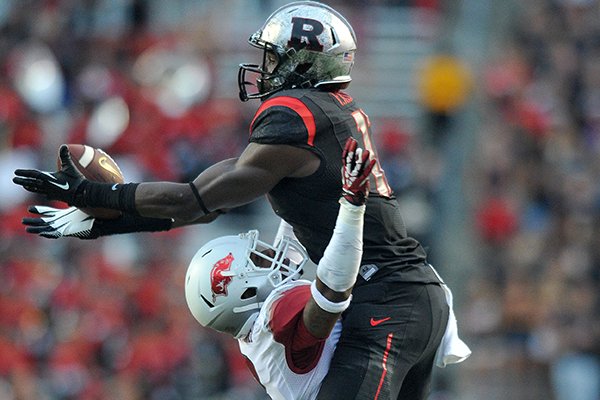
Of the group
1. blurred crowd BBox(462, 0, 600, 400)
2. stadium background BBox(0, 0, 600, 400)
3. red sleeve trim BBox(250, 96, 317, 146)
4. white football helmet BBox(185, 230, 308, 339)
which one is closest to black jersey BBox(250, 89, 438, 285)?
red sleeve trim BBox(250, 96, 317, 146)

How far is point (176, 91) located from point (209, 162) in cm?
135

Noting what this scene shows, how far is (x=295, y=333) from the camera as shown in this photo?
209 inches

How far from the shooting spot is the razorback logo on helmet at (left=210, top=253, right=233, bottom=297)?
18.0ft

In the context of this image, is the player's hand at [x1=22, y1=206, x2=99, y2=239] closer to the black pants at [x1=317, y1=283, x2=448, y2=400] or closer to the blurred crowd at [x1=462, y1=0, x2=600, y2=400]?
the black pants at [x1=317, y1=283, x2=448, y2=400]

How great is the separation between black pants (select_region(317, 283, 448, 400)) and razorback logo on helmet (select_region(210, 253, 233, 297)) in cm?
50

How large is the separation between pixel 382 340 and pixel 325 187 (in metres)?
0.66

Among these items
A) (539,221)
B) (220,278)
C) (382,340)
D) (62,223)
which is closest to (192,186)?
(220,278)

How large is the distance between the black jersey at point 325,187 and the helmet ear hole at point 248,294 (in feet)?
0.97

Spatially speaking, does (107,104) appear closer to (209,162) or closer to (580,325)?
(209,162)

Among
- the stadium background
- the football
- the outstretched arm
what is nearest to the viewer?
the outstretched arm

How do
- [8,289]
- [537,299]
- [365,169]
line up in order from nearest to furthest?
[365,169] < [8,289] < [537,299]

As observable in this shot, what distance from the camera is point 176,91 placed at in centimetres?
1301

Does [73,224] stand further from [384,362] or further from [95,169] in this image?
[384,362]

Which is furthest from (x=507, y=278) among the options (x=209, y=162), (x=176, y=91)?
(x=176, y=91)
